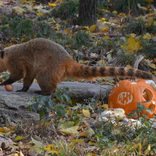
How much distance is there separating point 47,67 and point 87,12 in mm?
5199

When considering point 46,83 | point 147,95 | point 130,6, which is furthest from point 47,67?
point 130,6

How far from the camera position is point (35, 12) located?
1061 cm

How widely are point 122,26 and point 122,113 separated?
5712 mm

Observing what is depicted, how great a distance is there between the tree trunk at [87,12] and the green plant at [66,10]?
0.80m

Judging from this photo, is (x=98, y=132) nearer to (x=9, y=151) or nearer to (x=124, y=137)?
(x=124, y=137)

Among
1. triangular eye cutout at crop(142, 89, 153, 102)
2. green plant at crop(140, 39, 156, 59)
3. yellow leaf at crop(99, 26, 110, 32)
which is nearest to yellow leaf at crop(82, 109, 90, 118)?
triangular eye cutout at crop(142, 89, 153, 102)

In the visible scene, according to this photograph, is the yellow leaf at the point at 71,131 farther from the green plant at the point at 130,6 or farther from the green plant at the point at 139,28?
the green plant at the point at 130,6

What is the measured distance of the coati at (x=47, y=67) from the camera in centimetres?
438

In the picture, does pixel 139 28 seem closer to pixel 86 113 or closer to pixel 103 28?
pixel 103 28

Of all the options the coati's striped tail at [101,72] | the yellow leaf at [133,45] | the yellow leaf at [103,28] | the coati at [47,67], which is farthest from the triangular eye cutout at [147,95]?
the yellow leaf at [103,28]

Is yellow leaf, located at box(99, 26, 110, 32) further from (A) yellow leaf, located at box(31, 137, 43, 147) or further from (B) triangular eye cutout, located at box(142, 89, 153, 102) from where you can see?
(A) yellow leaf, located at box(31, 137, 43, 147)

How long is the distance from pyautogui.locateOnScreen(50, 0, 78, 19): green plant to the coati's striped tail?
19.3 ft

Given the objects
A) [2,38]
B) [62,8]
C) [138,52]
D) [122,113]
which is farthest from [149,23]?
[122,113]

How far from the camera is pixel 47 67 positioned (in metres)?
4.43
